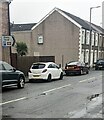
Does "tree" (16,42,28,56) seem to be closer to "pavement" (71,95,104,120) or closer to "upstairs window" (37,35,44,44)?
"upstairs window" (37,35,44,44)

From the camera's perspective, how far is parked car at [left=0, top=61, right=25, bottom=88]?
16.1 metres

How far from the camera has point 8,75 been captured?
16578mm

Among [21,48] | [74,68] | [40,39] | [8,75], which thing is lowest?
[74,68]

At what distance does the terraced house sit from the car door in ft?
93.3

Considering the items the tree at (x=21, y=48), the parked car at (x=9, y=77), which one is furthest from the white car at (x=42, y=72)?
the tree at (x=21, y=48)

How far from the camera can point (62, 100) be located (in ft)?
42.4

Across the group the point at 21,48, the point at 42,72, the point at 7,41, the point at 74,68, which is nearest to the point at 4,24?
the point at 7,41

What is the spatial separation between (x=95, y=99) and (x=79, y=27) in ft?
109

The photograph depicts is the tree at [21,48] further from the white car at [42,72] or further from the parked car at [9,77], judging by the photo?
the parked car at [9,77]

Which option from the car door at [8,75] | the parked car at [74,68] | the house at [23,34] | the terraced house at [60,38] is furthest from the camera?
the house at [23,34]

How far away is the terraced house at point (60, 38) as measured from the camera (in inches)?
1832

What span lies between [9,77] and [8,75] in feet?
0.49

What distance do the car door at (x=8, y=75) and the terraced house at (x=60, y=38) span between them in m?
28.4

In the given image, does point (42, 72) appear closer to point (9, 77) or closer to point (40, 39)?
point (9, 77)
